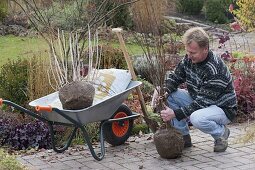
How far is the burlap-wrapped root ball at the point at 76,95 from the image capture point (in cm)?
525

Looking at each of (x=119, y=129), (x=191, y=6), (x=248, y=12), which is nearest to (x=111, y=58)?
(x=248, y=12)

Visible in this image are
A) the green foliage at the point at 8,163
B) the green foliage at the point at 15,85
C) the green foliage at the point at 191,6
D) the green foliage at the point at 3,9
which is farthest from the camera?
the green foliage at the point at 191,6

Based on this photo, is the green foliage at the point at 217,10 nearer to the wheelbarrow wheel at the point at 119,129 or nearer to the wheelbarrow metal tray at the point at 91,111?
the wheelbarrow wheel at the point at 119,129

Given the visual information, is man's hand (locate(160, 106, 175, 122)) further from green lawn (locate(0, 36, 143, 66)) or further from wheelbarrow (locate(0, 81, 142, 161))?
green lawn (locate(0, 36, 143, 66))

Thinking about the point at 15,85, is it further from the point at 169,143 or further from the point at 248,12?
the point at 248,12

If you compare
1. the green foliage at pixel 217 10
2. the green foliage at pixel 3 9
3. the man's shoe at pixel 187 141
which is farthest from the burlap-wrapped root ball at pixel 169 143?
the green foliage at pixel 217 10

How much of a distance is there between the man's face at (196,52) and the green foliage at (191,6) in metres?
14.7

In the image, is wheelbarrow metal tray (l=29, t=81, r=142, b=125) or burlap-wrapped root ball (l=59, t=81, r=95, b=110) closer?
wheelbarrow metal tray (l=29, t=81, r=142, b=125)

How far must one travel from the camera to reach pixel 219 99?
5.51 m

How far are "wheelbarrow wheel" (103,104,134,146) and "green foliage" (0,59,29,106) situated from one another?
4.92ft

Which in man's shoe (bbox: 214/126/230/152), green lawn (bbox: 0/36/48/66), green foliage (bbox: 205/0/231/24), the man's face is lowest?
green lawn (bbox: 0/36/48/66)

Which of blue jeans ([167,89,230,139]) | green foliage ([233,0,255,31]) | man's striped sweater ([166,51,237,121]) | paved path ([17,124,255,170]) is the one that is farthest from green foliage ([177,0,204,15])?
man's striped sweater ([166,51,237,121])

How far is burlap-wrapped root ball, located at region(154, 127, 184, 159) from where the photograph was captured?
5.40 m

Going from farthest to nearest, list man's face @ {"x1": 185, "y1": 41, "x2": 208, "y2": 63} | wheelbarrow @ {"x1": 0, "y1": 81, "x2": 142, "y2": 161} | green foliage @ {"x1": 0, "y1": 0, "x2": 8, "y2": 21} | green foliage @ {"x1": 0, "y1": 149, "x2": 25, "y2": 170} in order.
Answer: green foliage @ {"x1": 0, "y1": 0, "x2": 8, "y2": 21} < man's face @ {"x1": 185, "y1": 41, "x2": 208, "y2": 63} < wheelbarrow @ {"x1": 0, "y1": 81, "x2": 142, "y2": 161} < green foliage @ {"x1": 0, "y1": 149, "x2": 25, "y2": 170}
